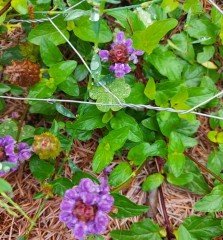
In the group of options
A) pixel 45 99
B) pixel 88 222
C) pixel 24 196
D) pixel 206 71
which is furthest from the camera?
pixel 206 71

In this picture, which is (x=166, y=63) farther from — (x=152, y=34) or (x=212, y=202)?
(x=212, y=202)

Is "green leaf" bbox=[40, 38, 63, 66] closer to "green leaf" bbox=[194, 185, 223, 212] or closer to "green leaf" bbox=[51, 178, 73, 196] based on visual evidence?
"green leaf" bbox=[51, 178, 73, 196]

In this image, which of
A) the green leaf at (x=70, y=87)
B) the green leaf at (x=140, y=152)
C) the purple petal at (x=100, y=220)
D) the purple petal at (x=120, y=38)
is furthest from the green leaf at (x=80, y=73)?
the purple petal at (x=100, y=220)

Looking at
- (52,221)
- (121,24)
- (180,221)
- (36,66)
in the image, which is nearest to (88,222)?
(52,221)

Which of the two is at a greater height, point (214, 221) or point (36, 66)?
point (36, 66)

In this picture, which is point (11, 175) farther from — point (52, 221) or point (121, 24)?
point (121, 24)

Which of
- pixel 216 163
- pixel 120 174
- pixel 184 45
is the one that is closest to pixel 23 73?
pixel 120 174
